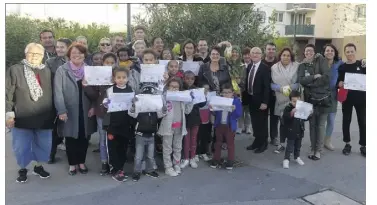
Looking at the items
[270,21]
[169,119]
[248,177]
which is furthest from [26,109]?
[270,21]

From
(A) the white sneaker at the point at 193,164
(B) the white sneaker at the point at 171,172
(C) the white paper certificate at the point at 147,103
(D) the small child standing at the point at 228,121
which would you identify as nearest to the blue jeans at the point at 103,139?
(C) the white paper certificate at the point at 147,103

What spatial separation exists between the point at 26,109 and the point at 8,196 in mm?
1074

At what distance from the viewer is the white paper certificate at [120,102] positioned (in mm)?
4848

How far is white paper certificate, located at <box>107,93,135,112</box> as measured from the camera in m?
4.85

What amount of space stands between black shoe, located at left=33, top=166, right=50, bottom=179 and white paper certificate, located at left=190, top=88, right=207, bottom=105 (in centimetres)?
229

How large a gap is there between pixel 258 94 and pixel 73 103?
3026 millimetres

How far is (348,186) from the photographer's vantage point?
16.6 ft

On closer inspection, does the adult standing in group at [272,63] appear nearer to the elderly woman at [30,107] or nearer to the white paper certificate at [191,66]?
the white paper certificate at [191,66]

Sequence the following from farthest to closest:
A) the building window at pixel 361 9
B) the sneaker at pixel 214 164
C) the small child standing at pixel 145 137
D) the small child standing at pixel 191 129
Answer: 1. the building window at pixel 361 9
2. the sneaker at pixel 214 164
3. the small child standing at pixel 191 129
4. the small child standing at pixel 145 137

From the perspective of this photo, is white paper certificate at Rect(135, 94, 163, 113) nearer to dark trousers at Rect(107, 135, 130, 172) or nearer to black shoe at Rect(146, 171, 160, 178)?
dark trousers at Rect(107, 135, 130, 172)

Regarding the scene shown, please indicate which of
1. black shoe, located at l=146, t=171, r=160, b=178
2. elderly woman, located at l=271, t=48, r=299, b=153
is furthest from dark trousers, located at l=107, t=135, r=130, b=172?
elderly woman, located at l=271, t=48, r=299, b=153

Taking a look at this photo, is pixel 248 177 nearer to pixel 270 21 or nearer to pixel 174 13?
pixel 174 13

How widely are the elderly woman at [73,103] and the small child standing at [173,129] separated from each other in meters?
1.03

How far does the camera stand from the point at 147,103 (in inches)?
192
